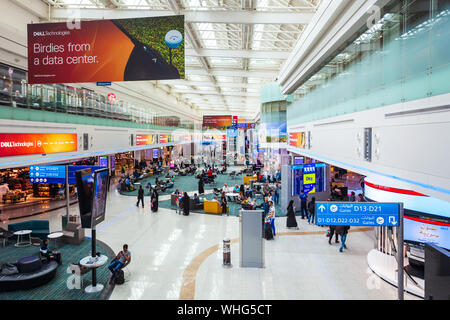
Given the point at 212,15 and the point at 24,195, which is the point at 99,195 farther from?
the point at 24,195

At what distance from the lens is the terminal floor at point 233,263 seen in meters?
6.55

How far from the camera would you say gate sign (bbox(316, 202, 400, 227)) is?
4703mm

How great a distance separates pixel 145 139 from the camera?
2566 centimetres

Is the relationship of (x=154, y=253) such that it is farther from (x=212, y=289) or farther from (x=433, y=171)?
(x=433, y=171)

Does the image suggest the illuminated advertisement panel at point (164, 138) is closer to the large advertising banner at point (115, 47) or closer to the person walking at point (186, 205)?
the person walking at point (186, 205)

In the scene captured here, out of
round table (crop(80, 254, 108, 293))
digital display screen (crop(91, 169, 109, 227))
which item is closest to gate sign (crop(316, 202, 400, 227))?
digital display screen (crop(91, 169, 109, 227))

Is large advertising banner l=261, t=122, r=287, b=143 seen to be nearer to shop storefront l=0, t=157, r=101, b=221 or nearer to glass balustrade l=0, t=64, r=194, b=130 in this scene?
glass balustrade l=0, t=64, r=194, b=130

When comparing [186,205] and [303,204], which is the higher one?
[303,204]

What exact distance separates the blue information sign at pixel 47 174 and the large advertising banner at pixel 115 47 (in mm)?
5251

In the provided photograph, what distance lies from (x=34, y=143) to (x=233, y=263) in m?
8.74

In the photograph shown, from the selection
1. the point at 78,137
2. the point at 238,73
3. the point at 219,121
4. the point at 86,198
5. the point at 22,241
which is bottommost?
the point at 22,241

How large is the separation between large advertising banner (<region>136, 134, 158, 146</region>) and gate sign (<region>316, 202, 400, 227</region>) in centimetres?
2102

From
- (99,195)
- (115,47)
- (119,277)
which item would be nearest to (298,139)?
(115,47)
